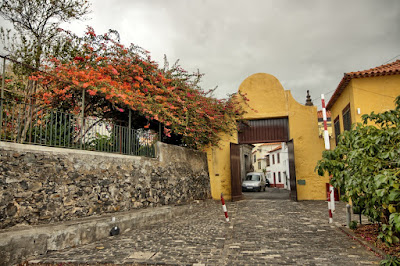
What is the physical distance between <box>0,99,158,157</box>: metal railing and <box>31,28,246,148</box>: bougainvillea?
0.86m

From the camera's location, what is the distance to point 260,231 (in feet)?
21.5

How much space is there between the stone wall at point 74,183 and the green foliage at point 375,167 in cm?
534

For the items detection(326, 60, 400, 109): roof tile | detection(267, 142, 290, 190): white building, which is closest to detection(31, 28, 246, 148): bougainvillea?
detection(326, 60, 400, 109): roof tile

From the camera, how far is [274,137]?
1495cm

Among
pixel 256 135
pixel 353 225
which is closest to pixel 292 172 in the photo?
pixel 256 135

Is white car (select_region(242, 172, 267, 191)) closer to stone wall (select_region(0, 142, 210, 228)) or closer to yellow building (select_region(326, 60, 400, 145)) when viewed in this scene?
stone wall (select_region(0, 142, 210, 228))

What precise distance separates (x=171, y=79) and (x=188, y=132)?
233cm

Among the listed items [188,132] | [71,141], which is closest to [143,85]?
[188,132]

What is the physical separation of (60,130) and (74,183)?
128 centimetres

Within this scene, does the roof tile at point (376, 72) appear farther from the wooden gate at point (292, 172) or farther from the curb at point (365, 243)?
the curb at point (365, 243)

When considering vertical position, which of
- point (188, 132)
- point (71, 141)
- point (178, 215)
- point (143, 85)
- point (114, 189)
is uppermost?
point (143, 85)

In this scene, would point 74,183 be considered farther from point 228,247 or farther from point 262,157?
point 262,157

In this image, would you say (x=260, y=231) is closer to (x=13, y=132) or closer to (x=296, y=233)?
(x=296, y=233)

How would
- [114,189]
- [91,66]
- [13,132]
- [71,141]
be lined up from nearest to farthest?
[13,132] < [71,141] < [114,189] < [91,66]
